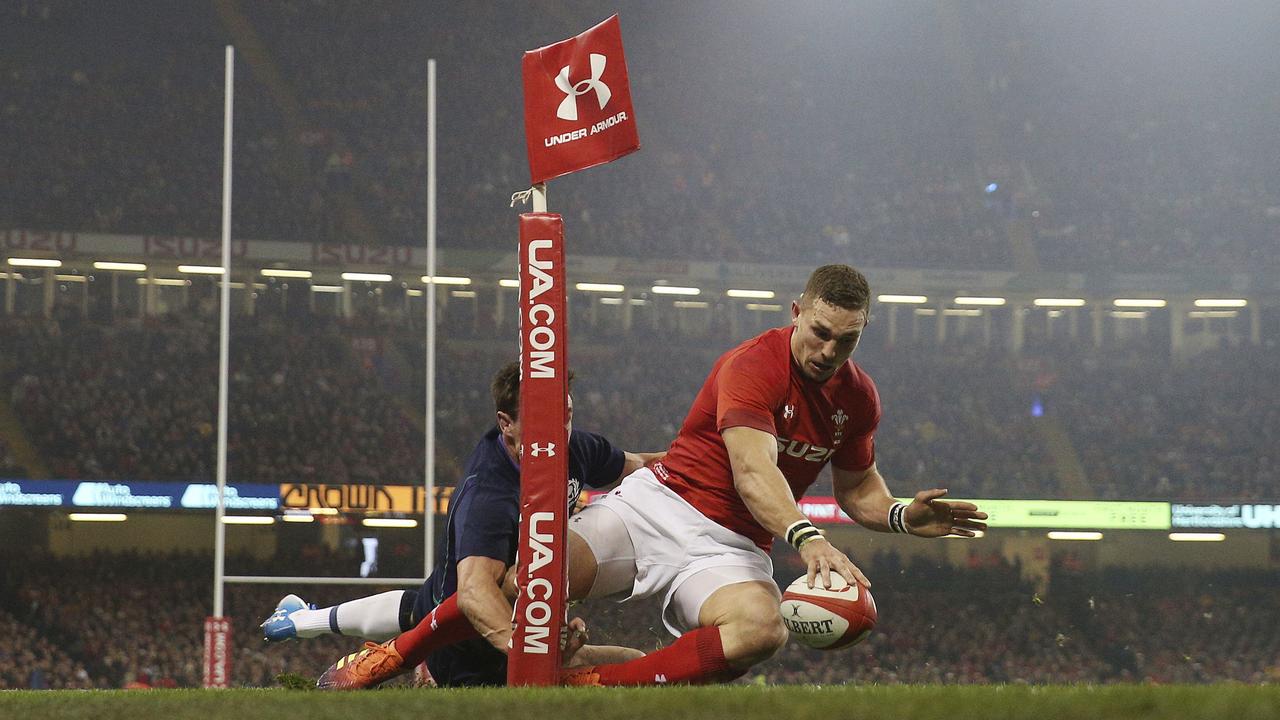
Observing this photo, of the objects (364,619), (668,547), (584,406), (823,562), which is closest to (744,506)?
(668,547)

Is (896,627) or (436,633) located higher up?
(436,633)

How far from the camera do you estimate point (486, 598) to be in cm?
319

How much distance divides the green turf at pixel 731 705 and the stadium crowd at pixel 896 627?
10.4m

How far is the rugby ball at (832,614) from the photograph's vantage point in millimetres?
2711

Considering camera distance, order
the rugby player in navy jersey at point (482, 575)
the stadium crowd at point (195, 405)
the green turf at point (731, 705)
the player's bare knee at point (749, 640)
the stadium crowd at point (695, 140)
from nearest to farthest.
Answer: the green turf at point (731, 705) < the player's bare knee at point (749, 640) < the rugby player in navy jersey at point (482, 575) < the stadium crowd at point (195, 405) < the stadium crowd at point (695, 140)

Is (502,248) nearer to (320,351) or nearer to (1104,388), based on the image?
(320,351)

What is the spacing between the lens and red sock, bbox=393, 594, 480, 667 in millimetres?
3309

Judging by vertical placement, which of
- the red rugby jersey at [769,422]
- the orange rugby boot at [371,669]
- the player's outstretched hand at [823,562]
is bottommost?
the orange rugby boot at [371,669]

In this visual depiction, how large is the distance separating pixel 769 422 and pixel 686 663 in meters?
0.58

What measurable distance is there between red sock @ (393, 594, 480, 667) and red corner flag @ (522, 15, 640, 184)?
3.75ft

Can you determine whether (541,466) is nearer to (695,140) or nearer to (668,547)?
(668,547)

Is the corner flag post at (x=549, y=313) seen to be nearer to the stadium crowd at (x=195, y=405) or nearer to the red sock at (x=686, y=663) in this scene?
the red sock at (x=686, y=663)

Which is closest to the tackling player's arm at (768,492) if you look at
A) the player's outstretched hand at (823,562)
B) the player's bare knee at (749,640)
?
the player's outstretched hand at (823,562)

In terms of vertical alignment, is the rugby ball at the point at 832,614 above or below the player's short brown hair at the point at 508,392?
below
